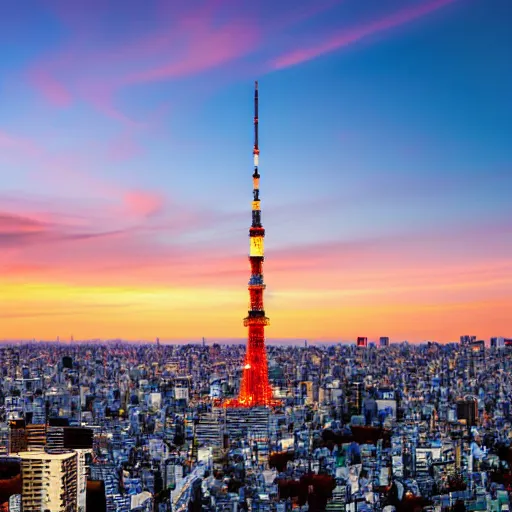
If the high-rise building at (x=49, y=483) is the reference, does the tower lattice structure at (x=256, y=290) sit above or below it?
above

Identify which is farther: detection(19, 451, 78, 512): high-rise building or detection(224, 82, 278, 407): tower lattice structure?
detection(224, 82, 278, 407): tower lattice structure

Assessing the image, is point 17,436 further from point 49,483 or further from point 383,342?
point 383,342

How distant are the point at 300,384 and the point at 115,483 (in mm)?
12766

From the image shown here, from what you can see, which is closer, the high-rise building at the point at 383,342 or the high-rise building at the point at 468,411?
the high-rise building at the point at 468,411

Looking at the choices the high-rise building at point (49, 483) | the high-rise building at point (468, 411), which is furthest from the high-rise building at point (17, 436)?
the high-rise building at point (468, 411)

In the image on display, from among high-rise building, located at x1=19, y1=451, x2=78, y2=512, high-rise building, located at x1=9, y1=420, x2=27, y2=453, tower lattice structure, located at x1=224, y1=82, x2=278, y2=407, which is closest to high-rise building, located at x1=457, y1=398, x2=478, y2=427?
tower lattice structure, located at x1=224, y1=82, x2=278, y2=407

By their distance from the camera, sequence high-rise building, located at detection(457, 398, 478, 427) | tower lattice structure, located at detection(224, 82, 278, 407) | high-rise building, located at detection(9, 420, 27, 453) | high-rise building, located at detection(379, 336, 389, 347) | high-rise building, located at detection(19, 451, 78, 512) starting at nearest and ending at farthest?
high-rise building, located at detection(19, 451, 78, 512) → high-rise building, located at detection(9, 420, 27, 453) → tower lattice structure, located at detection(224, 82, 278, 407) → high-rise building, located at detection(457, 398, 478, 427) → high-rise building, located at detection(379, 336, 389, 347)

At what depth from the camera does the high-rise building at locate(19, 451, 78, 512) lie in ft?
37.6

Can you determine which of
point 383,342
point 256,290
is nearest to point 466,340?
point 383,342

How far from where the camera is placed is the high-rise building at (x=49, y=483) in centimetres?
1145

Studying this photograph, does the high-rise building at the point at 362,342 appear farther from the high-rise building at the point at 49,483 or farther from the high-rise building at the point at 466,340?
the high-rise building at the point at 49,483

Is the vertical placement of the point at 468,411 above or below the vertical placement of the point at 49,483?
above

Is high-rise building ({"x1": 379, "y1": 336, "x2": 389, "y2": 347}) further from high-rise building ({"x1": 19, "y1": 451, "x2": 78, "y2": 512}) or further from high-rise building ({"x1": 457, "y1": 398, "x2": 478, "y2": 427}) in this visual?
high-rise building ({"x1": 19, "y1": 451, "x2": 78, "y2": 512})

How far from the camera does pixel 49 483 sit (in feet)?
38.7
